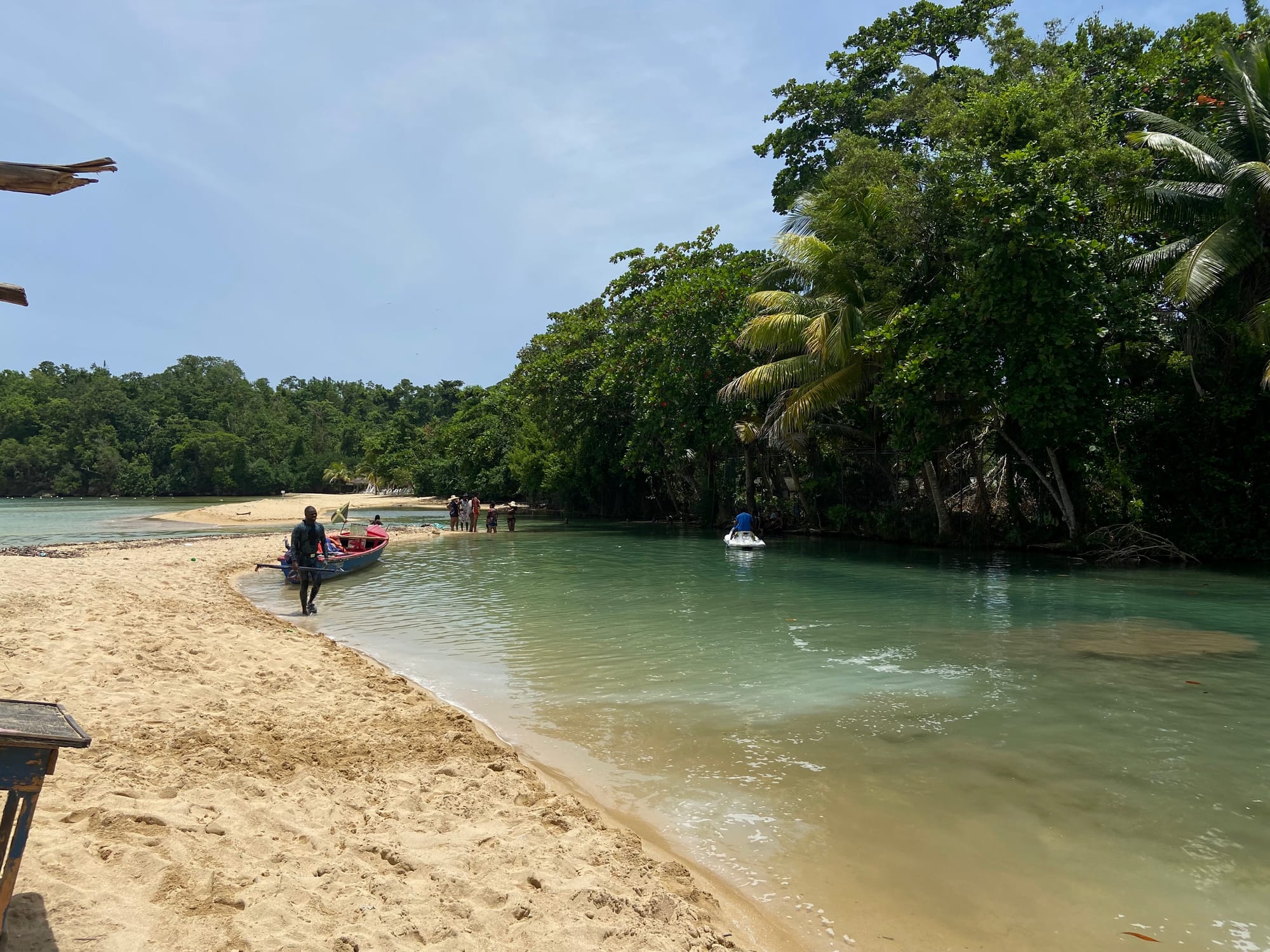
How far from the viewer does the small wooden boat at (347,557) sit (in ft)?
52.1

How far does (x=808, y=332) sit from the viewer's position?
22.2 meters

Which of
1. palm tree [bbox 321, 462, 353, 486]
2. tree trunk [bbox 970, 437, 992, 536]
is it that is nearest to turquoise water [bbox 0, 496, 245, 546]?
palm tree [bbox 321, 462, 353, 486]

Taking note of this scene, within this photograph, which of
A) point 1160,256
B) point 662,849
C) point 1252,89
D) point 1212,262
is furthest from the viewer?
point 1160,256

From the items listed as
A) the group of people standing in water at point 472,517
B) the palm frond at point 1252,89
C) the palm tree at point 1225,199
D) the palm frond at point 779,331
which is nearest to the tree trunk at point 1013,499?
the palm tree at point 1225,199

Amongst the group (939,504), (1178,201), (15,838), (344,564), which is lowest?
(344,564)

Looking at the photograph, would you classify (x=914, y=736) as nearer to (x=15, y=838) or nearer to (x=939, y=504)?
(x=15, y=838)

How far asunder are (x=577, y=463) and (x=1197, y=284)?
2727 cm

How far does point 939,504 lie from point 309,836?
23.0m

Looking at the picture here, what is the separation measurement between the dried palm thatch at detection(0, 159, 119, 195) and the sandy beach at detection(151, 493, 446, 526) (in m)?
27.3

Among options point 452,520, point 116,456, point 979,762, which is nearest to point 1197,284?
point 979,762

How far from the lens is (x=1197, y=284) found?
16.3 metres


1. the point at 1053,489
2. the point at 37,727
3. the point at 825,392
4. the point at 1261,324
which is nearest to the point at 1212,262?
the point at 1261,324

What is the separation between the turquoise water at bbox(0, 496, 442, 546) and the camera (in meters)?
30.9

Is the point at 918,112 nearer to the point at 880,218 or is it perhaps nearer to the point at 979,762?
the point at 880,218
